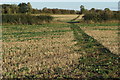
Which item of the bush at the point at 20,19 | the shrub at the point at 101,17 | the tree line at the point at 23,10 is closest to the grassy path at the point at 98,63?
the bush at the point at 20,19

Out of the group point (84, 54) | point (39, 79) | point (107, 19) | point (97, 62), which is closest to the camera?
point (39, 79)

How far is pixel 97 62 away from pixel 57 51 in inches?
111

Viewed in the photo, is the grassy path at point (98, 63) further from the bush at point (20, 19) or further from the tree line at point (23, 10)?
the tree line at point (23, 10)

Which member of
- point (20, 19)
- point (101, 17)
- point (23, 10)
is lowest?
point (20, 19)

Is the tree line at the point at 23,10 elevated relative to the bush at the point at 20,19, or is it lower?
elevated

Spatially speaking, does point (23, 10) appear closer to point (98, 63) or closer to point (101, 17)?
point (101, 17)

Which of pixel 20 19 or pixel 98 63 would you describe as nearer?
pixel 98 63

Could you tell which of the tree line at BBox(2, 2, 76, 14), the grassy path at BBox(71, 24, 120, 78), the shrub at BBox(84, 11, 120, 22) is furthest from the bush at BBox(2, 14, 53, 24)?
the tree line at BBox(2, 2, 76, 14)

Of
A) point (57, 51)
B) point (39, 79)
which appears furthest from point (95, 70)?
point (57, 51)

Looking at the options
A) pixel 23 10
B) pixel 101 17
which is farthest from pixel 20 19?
pixel 23 10

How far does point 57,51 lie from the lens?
35.1 feet

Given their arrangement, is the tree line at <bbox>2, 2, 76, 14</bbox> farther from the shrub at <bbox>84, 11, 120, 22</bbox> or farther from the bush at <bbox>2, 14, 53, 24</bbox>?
the shrub at <bbox>84, 11, 120, 22</bbox>

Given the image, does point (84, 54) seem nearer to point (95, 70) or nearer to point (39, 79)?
point (95, 70)

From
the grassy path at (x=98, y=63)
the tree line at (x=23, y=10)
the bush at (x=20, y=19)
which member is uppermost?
the tree line at (x=23, y=10)
